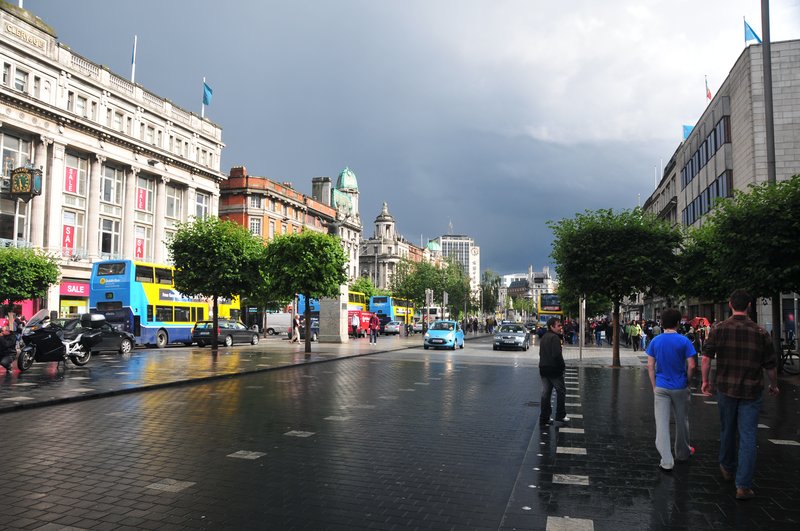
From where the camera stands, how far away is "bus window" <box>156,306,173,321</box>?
101 feet

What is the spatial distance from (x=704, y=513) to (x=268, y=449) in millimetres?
4870

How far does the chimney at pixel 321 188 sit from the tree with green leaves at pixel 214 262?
6787 cm

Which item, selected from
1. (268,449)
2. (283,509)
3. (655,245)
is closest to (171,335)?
(655,245)

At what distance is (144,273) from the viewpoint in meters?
29.9

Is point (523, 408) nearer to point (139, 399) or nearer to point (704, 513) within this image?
point (704, 513)

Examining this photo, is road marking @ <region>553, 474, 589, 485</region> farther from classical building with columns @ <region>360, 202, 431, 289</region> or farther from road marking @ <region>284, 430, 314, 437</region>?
classical building with columns @ <region>360, 202, 431, 289</region>

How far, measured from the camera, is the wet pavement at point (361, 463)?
4.87 metres

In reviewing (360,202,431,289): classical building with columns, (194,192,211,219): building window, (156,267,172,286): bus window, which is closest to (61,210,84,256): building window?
(194,192,211,219): building window

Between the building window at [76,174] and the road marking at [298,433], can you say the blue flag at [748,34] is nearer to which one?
the road marking at [298,433]

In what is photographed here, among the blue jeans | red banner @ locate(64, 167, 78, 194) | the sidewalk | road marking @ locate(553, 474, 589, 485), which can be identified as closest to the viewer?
the blue jeans

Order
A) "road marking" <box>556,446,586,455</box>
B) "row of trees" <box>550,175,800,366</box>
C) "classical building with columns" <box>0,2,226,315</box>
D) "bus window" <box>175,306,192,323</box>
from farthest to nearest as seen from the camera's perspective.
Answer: "classical building with columns" <box>0,2,226,315</box> → "bus window" <box>175,306,192,323</box> → "row of trees" <box>550,175,800,366</box> → "road marking" <box>556,446,586,455</box>

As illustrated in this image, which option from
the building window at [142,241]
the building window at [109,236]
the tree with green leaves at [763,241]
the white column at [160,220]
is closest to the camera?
the tree with green leaves at [763,241]

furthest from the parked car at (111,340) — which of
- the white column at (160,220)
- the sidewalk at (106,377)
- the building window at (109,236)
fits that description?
the white column at (160,220)

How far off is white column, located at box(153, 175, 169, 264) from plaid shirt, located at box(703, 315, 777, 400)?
52.8 meters
